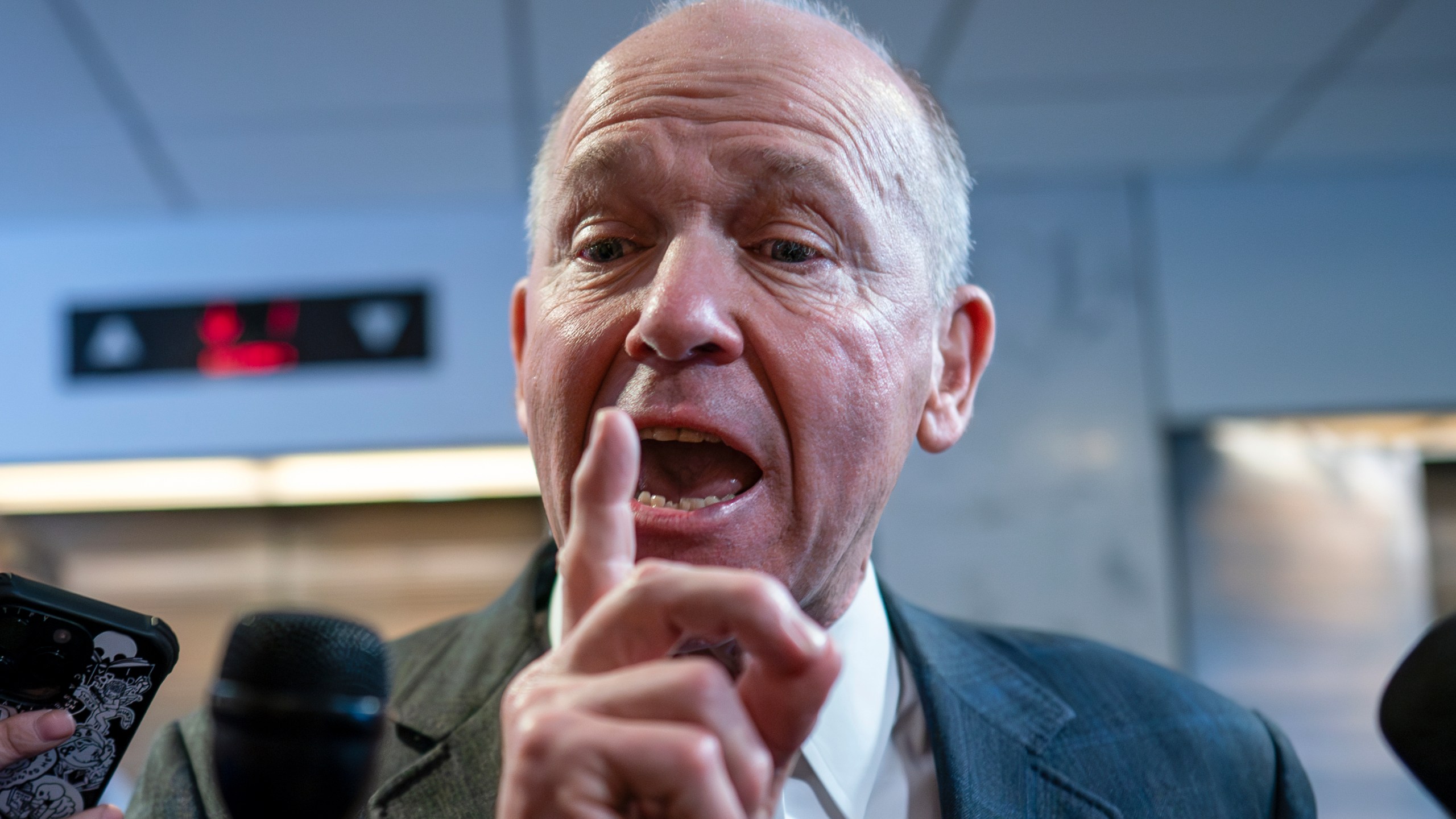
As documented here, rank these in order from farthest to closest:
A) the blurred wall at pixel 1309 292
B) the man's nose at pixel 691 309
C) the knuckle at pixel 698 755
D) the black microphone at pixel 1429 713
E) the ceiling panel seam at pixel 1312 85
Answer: the blurred wall at pixel 1309 292 < the ceiling panel seam at pixel 1312 85 < the black microphone at pixel 1429 713 < the man's nose at pixel 691 309 < the knuckle at pixel 698 755

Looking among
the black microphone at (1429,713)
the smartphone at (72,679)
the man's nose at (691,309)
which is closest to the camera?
the smartphone at (72,679)

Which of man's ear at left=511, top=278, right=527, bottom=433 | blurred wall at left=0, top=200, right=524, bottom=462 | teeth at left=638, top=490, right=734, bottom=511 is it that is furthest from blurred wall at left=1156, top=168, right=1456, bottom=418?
teeth at left=638, top=490, right=734, bottom=511

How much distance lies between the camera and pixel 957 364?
4.15 ft

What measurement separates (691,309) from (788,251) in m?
0.14

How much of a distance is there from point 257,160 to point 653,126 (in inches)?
98.4

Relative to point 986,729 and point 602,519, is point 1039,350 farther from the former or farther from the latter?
point 602,519

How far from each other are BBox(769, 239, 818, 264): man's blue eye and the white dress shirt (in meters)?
0.35

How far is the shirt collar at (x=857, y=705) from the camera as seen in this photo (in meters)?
1.10

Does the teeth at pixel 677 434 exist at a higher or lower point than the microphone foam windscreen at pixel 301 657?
higher

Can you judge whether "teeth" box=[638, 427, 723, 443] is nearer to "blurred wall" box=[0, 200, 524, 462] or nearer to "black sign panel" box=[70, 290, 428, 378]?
"blurred wall" box=[0, 200, 524, 462]

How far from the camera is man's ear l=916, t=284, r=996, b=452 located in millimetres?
1197

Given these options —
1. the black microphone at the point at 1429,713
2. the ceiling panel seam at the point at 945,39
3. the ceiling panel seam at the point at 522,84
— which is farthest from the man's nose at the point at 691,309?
the ceiling panel seam at the point at 945,39

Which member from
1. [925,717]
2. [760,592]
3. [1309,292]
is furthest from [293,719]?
[1309,292]

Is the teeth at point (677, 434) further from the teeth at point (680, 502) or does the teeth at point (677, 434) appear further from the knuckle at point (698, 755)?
the knuckle at point (698, 755)
